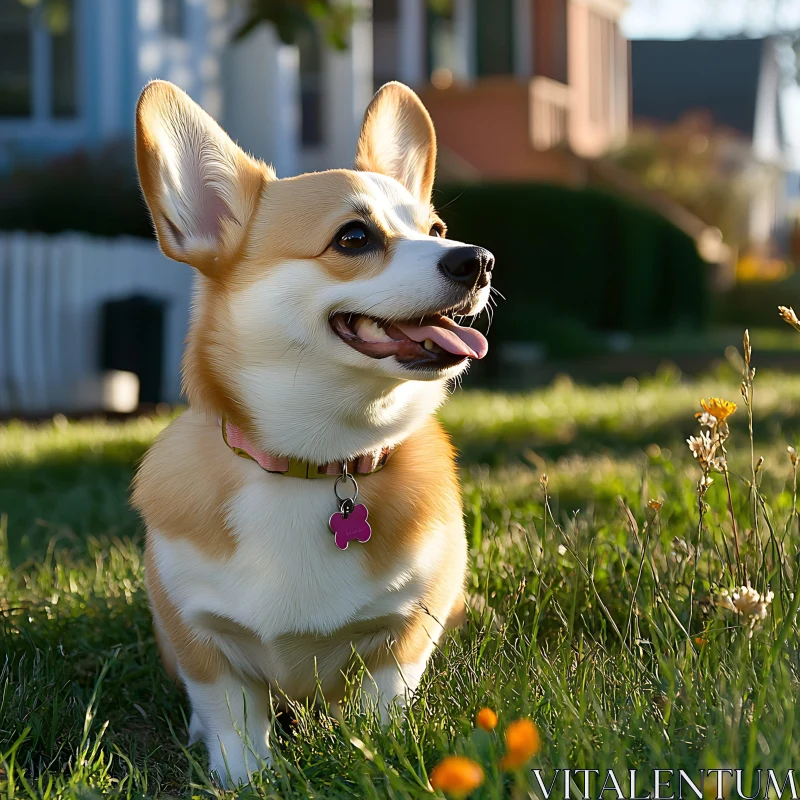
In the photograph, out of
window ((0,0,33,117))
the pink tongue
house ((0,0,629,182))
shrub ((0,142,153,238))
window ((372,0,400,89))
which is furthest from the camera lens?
window ((372,0,400,89))

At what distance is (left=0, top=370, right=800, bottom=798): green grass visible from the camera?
6.57ft

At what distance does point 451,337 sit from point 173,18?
9.85 meters

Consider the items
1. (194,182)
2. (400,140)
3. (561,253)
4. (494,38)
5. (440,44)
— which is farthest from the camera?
(494,38)

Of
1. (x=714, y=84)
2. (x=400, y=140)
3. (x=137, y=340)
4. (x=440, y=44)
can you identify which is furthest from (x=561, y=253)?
(x=714, y=84)

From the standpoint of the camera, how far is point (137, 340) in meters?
8.55

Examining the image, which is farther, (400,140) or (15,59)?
(15,59)

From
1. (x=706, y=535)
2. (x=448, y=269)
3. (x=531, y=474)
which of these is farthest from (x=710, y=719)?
(x=531, y=474)

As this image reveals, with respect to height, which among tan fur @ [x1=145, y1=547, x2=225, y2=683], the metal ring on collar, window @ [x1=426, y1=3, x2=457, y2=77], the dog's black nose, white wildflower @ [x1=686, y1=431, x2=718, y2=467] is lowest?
tan fur @ [x1=145, y1=547, x2=225, y2=683]

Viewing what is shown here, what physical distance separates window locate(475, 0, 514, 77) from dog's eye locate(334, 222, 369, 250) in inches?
650

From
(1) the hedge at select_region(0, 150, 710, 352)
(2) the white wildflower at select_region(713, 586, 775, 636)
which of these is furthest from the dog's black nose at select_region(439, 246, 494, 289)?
(1) the hedge at select_region(0, 150, 710, 352)

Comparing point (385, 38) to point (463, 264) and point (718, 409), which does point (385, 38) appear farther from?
point (718, 409)

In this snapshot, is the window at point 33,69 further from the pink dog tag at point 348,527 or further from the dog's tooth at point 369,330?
the pink dog tag at point 348,527

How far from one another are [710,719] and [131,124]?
9.87 m

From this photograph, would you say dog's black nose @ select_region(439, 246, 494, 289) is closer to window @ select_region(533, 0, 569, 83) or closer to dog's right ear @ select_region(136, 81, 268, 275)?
dog's right ear @ select_region(136, 81, 268, 275)
